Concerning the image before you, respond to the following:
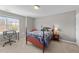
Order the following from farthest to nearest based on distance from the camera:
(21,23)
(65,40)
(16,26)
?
(21,23)
(16,26)
(65,40)

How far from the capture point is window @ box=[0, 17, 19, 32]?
4.86 m

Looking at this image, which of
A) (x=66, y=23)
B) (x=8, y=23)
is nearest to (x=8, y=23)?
(x=8, y=23)

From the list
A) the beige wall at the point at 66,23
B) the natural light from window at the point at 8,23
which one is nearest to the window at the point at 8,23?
the natural light from window at the point at 8,23

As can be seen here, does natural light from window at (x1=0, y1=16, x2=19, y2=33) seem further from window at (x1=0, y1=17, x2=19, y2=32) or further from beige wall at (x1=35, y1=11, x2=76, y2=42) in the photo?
beige wall at (x1=35, y1=11, x2=76, y2=42)

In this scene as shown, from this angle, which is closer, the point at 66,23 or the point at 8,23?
the point at 66,23

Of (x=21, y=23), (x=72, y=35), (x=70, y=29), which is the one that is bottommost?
(x=72, y=35)

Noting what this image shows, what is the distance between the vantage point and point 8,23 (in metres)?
5.36

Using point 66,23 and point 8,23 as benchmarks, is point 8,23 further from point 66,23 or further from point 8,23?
point 66,23

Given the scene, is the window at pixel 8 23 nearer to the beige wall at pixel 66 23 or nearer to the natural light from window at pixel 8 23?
the natural light from window at pixel 8 23
